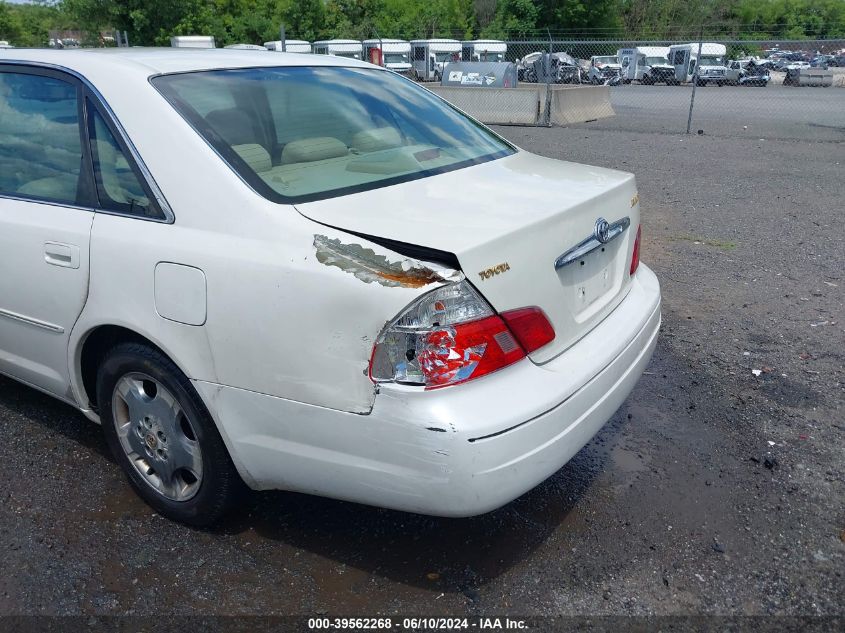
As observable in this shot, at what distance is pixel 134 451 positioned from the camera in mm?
3039

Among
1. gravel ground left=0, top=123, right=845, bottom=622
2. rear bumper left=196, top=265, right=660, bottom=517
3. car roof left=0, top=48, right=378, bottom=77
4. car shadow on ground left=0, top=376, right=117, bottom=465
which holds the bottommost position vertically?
car shadow on ground left=0, top=376, right=117, bottom=465

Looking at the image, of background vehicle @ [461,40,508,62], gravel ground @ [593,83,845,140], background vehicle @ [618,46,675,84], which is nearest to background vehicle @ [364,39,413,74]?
background vehicle @ [461,40,508,62]

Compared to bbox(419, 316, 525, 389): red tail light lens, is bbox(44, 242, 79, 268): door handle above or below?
above

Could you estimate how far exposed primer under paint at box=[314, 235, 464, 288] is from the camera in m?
2.21

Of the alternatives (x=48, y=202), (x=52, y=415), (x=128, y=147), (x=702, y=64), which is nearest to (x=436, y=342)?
(x=128, y=147)

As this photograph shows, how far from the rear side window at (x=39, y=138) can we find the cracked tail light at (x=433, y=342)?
1.57 meters

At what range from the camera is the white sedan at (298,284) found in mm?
2242

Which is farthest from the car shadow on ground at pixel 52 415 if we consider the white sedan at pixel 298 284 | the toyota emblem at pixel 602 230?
the toyota emblem at pixel 602 230

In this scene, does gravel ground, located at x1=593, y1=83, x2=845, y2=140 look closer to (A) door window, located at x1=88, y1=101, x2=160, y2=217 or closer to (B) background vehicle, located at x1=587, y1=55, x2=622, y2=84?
(B) background vehicle, located at x1=587, y1=55, x2=622, y2=84

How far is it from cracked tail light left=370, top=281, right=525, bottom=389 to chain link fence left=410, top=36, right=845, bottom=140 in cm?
1427

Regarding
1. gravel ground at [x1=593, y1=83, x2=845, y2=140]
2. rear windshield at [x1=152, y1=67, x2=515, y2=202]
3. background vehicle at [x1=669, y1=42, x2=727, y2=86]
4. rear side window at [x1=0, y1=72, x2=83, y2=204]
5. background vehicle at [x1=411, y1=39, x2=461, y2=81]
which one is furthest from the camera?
background vehicle at [x1=669, y1=42, x2=727, y2=86]

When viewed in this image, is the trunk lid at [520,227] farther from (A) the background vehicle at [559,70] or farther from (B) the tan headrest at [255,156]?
(A) the background vehicle at [559,70]

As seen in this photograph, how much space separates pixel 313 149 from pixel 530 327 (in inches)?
47.1

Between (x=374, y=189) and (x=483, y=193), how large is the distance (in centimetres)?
40
